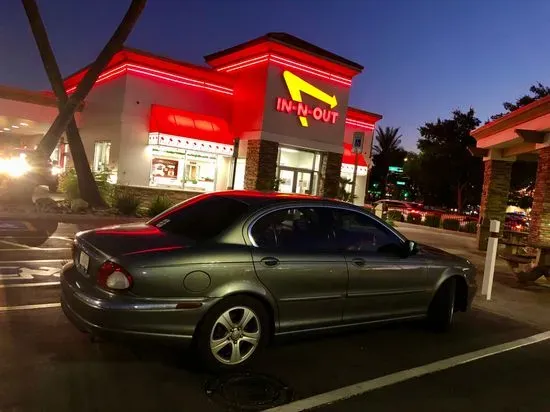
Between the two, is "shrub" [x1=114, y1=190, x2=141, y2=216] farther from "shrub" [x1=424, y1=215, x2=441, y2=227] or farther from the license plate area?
"shrub" [x1=424, y1=215, x2=441, y2=227]

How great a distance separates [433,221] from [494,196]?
410 inches

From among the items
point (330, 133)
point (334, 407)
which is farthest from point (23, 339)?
point (330, 133)

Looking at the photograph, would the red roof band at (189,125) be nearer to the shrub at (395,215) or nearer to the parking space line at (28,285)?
the shrub at (395,215)

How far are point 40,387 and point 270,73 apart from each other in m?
16.8

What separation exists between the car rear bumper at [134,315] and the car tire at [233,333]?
0.39 ft

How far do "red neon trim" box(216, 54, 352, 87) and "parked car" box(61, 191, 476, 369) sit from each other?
48.6ft

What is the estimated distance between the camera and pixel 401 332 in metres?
6.23

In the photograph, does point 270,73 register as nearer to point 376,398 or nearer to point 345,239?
point 345,239

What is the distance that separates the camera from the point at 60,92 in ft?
52.9

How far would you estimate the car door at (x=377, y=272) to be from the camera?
526 cm

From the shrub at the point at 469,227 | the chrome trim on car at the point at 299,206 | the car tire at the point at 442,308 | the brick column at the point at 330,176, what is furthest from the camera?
the shrub at the point at 469,227

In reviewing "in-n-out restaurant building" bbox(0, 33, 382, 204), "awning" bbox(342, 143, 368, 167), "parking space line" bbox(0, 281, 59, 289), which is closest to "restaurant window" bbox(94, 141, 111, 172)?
"in-n-out restaurant building" bbox(0, 33, 382, 204)

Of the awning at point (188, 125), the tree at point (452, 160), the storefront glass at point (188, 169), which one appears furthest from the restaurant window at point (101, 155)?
the tree at point (452, 160)

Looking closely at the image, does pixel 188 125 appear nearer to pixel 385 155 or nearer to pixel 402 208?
pixel 402 208
